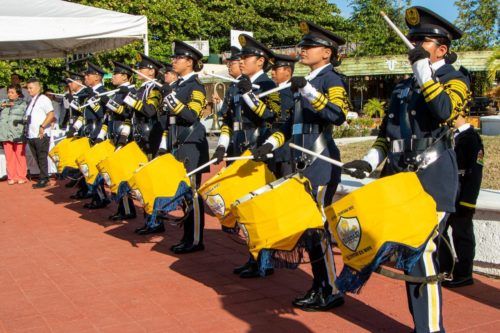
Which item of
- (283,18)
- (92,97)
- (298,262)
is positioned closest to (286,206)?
(298,262)

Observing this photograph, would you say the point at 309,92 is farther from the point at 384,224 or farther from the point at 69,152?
the point at 69,152

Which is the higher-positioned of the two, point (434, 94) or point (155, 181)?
point (434, 94)

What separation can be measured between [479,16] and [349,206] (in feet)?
109

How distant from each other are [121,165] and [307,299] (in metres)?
2.78

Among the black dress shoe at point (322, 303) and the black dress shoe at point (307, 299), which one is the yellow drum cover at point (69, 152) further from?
the black dress shoe at point (322, 303)

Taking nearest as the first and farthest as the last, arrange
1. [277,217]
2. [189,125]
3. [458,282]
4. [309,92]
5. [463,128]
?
[277,217]
[309,92]
[463,128]
[458,282]
[189,125]

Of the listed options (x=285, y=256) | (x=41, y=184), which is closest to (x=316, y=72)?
(x=285, y=256)

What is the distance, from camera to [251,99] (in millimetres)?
5246

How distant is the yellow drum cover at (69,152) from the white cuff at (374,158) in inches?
213

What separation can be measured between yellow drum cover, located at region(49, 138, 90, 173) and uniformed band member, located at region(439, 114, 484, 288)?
5.30 meters

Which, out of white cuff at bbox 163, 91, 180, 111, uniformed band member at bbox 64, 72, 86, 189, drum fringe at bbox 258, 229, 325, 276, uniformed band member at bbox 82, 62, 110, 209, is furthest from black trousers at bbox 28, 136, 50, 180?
drum fringe at bbox 258, 229, 325, 276

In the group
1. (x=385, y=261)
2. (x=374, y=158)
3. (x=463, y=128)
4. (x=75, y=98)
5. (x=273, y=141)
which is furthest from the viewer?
(x=75, y=98)

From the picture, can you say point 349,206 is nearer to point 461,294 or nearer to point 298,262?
point 298,262

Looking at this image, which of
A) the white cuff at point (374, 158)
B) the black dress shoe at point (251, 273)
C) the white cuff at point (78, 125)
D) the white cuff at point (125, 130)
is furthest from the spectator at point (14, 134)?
the white cuff at point (374, 158)
